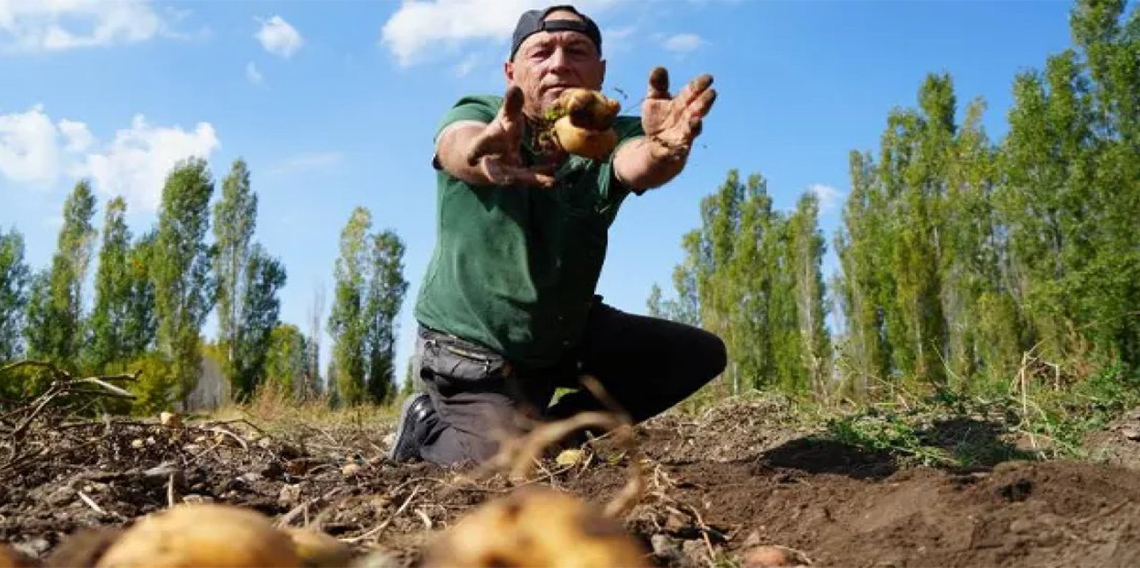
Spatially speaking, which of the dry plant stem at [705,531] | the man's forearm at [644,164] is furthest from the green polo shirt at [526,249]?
the dry plant stem at [705,531]

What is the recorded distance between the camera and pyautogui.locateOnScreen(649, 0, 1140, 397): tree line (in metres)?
16.7

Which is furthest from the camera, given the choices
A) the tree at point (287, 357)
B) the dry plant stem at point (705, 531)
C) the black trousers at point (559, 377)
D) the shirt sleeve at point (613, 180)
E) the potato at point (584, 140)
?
the tree at point (287, 357)

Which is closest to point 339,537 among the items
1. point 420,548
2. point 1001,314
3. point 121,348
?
point 420,548

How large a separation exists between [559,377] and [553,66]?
1404 millimetres

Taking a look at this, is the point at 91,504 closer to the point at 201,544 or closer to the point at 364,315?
the point at 201,544

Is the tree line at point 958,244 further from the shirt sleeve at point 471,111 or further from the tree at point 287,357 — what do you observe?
the tree at point 287,357

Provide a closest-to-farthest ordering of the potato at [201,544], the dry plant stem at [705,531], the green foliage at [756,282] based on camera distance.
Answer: the potato at [201,544] < the dry plant stem at [705,531] < the green foliage at [756,282]

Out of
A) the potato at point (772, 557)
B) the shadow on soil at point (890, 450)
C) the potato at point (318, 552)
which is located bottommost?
the potato at point (772, 557)

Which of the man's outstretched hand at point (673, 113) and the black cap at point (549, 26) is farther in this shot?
the black cap at point (549, 26)

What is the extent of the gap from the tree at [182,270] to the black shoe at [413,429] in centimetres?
2470

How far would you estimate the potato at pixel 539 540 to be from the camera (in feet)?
3.22

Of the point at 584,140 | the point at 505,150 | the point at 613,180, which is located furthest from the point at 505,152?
the point at 613,180

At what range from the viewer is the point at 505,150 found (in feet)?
9.45

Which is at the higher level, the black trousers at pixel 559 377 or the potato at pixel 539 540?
the black trousers at pixel 559 377
